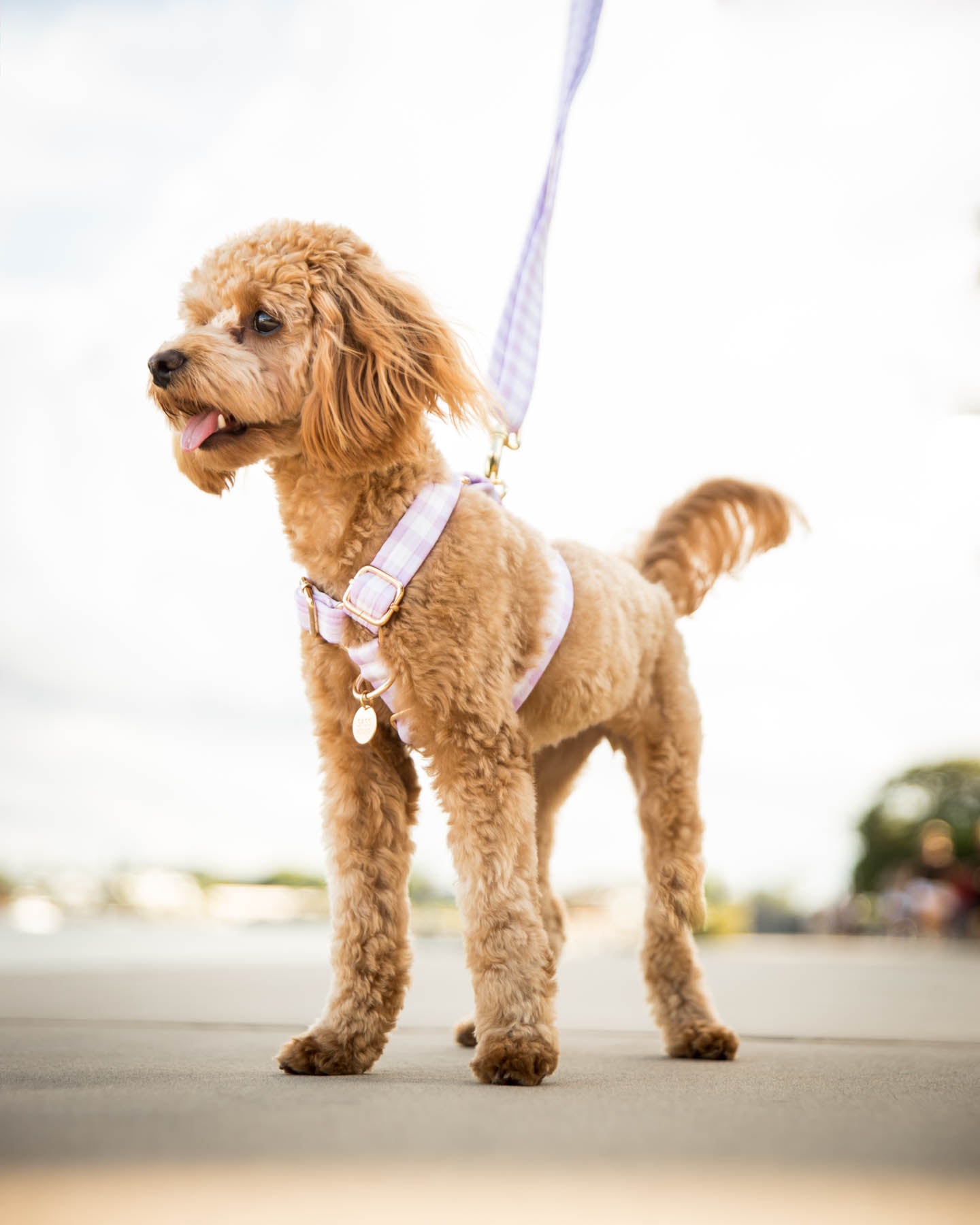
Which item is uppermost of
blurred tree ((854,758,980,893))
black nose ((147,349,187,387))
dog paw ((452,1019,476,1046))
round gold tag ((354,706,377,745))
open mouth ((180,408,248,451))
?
black nose ((147,349,187,387))

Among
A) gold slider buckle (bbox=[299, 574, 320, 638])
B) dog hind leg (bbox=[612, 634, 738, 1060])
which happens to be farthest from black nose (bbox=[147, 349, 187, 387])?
dog hind leg (bbox=[612, 634, 738, 1060])

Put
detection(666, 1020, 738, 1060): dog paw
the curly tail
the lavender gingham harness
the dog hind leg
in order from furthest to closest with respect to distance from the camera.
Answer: the curly tail, the dog hind leg, detection(666, 1020, 738, 1060): dog paw, the lavender gingham harness

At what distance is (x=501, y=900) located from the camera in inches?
109

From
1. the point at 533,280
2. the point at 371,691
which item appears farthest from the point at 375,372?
the point at 533,280

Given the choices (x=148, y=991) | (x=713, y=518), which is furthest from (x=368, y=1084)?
(x=148, y=991)

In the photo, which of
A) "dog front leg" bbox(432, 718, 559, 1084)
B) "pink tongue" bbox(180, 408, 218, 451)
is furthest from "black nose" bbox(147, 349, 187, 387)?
"dog front leg" bbox(432, 718, 559, 1084)

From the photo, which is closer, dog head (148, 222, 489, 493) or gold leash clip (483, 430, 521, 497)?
dog head (148, 222, 489, 493)

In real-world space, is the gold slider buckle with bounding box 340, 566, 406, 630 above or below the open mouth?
below

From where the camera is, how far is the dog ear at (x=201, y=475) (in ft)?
10.2

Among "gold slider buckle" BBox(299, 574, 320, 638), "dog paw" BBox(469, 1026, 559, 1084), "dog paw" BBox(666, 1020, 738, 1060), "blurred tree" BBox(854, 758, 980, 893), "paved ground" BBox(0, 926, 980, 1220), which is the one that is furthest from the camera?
"blurred tree" BBox(854, 758, 980, 893)

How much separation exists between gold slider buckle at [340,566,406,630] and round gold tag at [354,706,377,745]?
0.20 m

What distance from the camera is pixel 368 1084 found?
8.52ft

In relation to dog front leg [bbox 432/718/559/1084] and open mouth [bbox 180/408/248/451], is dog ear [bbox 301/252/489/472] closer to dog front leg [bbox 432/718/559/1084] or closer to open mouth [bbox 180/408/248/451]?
open mouth [bbox 180/408/248/451]

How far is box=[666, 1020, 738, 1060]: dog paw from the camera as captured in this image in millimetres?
3432
